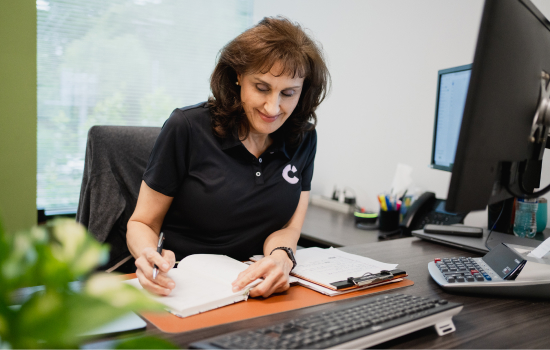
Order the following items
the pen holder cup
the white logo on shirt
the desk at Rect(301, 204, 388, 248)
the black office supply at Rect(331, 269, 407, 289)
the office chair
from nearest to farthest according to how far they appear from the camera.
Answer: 1. the black office supply at Rect(331, 269, 407, 289)
2. the white logo on shirt
3. the office chair
4. the desk at Rect(301, 204, 388, 248)
5. the pen holder cup

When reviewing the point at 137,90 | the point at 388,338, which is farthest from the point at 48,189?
the point at 388,338

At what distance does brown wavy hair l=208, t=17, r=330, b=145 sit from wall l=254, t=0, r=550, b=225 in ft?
2.12

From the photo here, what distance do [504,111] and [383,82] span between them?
4.75 ft

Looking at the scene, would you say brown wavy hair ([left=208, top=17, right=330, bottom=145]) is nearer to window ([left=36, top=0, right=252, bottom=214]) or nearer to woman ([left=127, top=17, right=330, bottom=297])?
woman ([left=127, top=17, right=330, bottom=297])

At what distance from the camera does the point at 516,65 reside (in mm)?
877

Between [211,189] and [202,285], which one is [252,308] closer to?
[202,285]

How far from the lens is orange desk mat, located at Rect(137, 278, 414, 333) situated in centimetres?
76

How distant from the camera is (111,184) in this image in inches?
60.2

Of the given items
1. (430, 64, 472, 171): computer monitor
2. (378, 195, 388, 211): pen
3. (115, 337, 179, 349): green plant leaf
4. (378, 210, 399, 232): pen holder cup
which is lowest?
(378, 210, 399, 232): pen holder cup

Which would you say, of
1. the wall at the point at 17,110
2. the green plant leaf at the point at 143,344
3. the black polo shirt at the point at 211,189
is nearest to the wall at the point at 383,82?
the black polo shirt at the point at 211,189

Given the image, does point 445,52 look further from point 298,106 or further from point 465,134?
point 465,134

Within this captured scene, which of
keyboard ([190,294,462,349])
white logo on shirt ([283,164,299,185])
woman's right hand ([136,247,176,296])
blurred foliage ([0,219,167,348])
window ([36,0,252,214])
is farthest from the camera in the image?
window ([36,0,252,214])

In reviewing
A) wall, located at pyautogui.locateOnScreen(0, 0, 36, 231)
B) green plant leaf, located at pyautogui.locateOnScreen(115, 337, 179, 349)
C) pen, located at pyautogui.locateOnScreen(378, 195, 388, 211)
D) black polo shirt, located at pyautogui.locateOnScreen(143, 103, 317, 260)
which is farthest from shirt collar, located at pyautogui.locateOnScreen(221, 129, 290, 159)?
green plant leaf, located at pyautogui.locateOnScreen(115, 337, 179, 349)

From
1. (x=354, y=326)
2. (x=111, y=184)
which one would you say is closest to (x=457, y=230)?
(x=354, y=326)
